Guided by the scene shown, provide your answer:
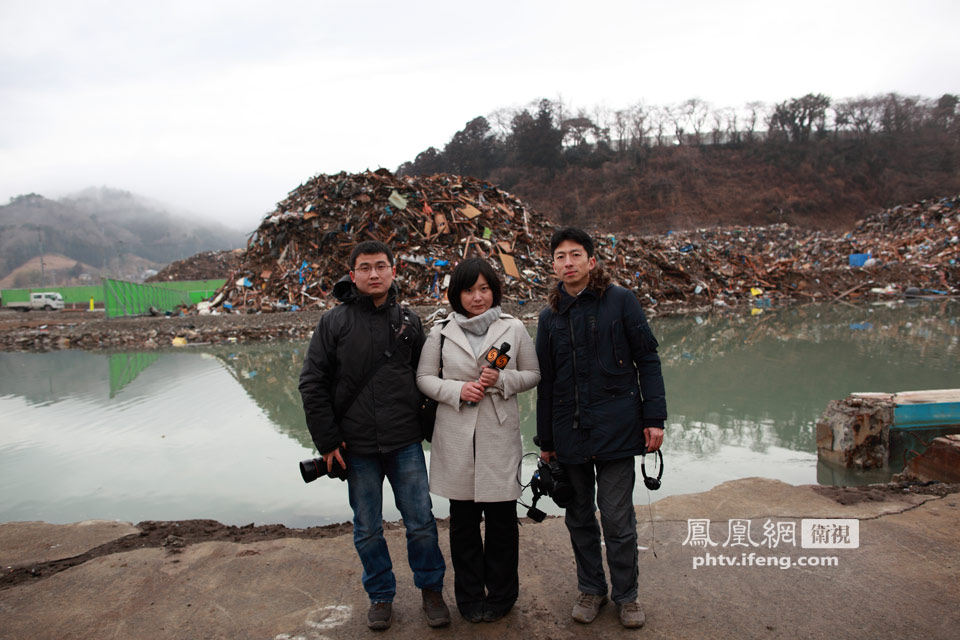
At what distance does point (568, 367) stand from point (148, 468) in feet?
13.2

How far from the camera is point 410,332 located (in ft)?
7.49

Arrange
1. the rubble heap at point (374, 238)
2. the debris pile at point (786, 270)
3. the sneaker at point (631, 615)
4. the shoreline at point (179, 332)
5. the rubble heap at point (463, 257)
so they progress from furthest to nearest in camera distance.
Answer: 1. the debris pile at point (786, 270)
2. the rubble heap at point (463, 257)
3. the rubble heap at point (374, 238)
4. the shoreline at point (179, 332)
5. the sneaker at point (631, 615)

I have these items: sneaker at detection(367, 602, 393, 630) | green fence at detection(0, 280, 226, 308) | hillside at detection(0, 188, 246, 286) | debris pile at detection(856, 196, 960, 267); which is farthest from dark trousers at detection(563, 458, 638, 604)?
hillside at detection(0, 188, 246, 286)

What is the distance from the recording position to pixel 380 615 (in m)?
2.11

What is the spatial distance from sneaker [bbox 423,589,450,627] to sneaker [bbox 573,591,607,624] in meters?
0.50

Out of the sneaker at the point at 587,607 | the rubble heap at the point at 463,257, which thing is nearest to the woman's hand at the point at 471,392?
the sneaker at the point at 587,607

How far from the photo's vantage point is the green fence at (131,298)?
16.9 m

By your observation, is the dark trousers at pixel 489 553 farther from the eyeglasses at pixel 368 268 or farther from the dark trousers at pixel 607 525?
the eyeglasses at pixel 368 268

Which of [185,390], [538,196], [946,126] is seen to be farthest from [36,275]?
[946,126]

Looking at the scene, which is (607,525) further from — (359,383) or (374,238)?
(374,238)

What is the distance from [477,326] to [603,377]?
538mm

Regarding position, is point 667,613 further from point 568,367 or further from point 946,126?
point 946,126

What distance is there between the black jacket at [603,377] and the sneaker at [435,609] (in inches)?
29.2

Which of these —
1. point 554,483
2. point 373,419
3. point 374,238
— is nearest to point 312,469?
point 373,419
